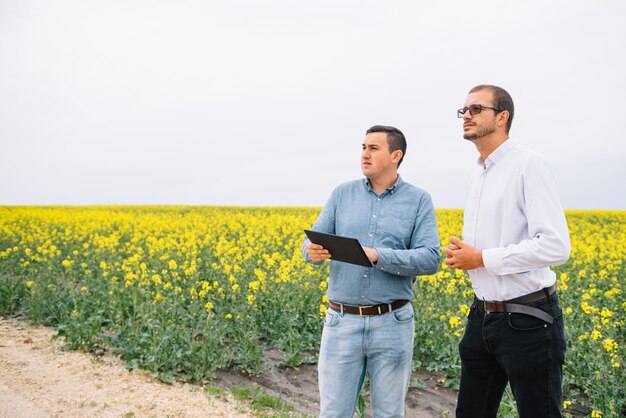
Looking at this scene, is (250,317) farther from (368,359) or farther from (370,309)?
(370,309)

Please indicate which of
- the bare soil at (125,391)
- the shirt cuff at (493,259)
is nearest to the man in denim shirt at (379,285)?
the shirt cuff at (493,259)

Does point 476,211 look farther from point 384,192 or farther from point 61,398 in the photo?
point 61,398

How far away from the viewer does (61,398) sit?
5.49 m

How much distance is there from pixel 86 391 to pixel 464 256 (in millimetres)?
4573

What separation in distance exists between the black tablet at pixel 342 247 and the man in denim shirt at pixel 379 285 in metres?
0.05

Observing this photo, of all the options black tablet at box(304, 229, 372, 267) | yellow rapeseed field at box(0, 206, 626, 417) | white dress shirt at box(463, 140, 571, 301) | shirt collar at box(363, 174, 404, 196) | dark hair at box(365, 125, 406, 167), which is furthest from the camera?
yellow rapeseed field at box(0, 206, 626, 417)

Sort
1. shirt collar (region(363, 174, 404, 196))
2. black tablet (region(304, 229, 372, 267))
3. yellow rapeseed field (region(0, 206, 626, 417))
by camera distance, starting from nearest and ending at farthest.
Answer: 1. black tablet (region(304, 229, 372, 267))
2. shirt collar (region(363, 174, 404, 196))
3. yellow rapeseed field (region(0, 206, 626, 417))

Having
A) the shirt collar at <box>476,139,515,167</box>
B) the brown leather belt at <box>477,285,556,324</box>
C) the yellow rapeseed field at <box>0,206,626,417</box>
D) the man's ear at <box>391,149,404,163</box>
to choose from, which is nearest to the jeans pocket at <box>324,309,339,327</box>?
the brown leather belt at <box>477,285,556,324</box>

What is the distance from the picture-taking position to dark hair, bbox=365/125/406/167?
315 centimetres

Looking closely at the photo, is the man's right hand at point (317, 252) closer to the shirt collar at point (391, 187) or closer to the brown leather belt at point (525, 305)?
the shirt collar at point (391, 187)

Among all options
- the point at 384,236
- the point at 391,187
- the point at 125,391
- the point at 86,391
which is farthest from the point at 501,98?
the point at 86,391

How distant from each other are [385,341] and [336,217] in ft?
2.65

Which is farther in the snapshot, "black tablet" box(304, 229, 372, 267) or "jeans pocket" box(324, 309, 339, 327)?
"jeans pocket" box(324, 309, 339, 327)

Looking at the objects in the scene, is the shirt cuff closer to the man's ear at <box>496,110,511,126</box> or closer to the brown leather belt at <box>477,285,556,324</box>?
the brown leather belt at <box>477,285,556,324</box>
